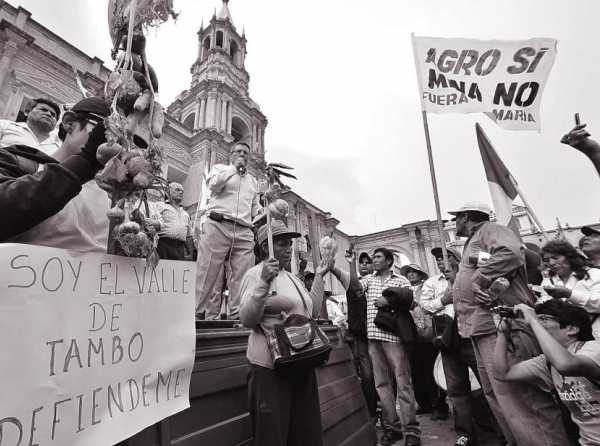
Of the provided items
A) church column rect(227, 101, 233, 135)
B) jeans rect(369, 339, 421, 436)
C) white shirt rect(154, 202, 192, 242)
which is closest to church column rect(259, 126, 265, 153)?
church column rect(227, 101, 233, 135)

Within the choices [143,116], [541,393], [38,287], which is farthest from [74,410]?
[541,393]

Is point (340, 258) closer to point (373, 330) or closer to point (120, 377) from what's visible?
point (373, 330)

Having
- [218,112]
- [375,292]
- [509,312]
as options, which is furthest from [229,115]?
[509,312]

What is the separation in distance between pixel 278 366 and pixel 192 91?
2121 cm

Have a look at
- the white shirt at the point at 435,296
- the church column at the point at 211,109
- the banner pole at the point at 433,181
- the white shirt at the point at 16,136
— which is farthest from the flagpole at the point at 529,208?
the church column at the point at 211,109

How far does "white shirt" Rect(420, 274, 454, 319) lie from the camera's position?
4352 mm

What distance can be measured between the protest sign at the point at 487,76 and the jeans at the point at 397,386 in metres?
3.93

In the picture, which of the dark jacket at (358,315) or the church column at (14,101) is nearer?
the dark jacket at (358,315)

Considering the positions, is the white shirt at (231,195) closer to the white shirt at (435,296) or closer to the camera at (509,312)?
the camera at (509,312)

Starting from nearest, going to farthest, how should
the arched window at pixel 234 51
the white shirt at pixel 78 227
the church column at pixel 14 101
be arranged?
the white shirt at pixel 78 227, the church column at pixel 14 101, the arched window at pixel 234 51

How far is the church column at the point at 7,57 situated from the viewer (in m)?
10.2

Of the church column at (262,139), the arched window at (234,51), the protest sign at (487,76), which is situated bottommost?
the protest sign at (487,76)

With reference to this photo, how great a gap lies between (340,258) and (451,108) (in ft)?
89.5

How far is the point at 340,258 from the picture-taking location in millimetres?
31703
